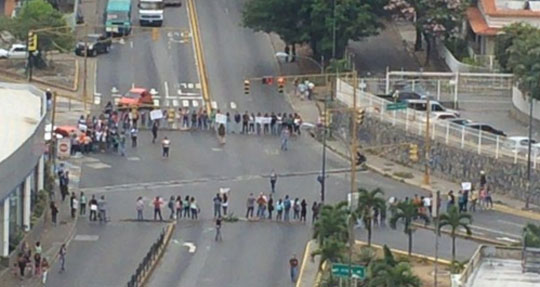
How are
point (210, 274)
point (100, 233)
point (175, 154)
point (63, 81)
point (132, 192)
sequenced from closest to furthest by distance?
1. point (210, 274)
2. point (100, 233)
3. point (132, 192)
4. point (175, 154)
5. point (63, 81)

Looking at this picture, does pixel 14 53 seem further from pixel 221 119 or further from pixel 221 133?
pixel 221 133

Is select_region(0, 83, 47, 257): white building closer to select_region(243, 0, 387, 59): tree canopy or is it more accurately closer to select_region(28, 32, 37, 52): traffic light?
select_region(28, 32, 37, 52): traffic light

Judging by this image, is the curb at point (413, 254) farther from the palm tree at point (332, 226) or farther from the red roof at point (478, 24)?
the red roof at point (478, 24)

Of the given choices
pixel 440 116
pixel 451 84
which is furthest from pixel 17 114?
pixel 451 84

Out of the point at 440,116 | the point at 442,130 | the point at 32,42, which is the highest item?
the point at 32,42

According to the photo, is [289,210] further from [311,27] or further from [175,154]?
[311,27]

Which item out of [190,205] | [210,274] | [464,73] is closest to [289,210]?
[190,205]
